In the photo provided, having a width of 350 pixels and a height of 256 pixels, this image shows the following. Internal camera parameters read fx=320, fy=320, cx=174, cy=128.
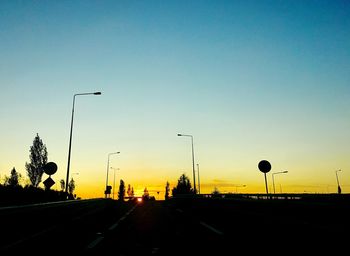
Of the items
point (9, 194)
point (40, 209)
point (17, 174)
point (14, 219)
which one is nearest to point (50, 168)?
point (9, 194)

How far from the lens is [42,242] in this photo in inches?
315

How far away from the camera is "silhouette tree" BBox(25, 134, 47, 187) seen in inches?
3044

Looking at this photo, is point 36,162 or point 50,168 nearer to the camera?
point 50,168

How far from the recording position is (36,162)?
77812 mm

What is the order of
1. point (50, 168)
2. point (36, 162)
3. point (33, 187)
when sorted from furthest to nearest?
1. point (36, 162)
2. point (33, 187)
3. point (50, 168)

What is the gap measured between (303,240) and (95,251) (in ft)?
15.8

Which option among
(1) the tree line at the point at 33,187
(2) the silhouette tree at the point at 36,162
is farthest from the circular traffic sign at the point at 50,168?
(2) the silhouette tree at the point at 36,162

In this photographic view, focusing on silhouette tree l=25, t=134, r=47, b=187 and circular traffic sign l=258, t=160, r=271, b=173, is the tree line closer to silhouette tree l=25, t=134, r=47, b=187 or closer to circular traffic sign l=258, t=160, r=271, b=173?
silhouette tree l=25, t=134, r=47, b=187

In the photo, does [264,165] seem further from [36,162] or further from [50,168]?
[36,162]

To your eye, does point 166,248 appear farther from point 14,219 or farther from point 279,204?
point 279,204

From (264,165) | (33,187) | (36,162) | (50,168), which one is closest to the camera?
(264,165)

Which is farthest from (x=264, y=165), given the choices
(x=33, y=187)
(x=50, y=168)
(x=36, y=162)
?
(x=36, y=162)

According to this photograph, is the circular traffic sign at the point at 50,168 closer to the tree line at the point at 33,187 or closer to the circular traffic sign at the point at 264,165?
the tree line at the point at 33,187

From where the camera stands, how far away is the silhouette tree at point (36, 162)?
7731 cm
